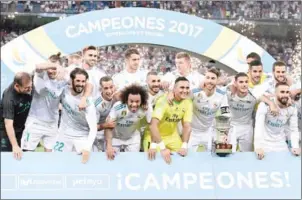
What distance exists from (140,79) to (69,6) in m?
0.97

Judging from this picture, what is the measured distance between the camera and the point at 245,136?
18.1ft

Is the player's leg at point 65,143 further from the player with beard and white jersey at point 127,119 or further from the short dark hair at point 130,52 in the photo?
the short dark hair at point 130,52

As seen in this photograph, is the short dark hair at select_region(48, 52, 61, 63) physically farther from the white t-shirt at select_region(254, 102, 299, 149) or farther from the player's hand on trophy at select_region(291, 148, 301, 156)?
the player's hand on trophy at select_region(291, 148, 301, 156)

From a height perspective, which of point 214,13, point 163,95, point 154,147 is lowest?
point 154,147

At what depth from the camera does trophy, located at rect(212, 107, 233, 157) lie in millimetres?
5250

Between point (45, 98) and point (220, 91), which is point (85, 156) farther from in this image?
point (220, 91)

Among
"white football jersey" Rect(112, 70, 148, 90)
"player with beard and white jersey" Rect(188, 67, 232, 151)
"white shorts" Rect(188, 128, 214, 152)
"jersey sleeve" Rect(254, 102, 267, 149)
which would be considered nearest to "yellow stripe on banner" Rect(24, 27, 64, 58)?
"white football jersey" Rect(112, 70, 148, 90)

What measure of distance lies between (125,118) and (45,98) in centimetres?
78

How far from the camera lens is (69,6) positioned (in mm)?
5301

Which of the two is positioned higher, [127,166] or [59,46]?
[59,46]

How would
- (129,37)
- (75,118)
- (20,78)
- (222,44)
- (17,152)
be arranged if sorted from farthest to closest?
(222,44) → (129,37) → (75,118) → (20,78) → (17,152)

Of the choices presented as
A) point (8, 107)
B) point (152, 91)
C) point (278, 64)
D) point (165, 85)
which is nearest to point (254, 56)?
point (278, 64)

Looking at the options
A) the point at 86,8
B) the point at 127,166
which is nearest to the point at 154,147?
the point at 127,166

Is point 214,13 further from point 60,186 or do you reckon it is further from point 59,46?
point 60,186
